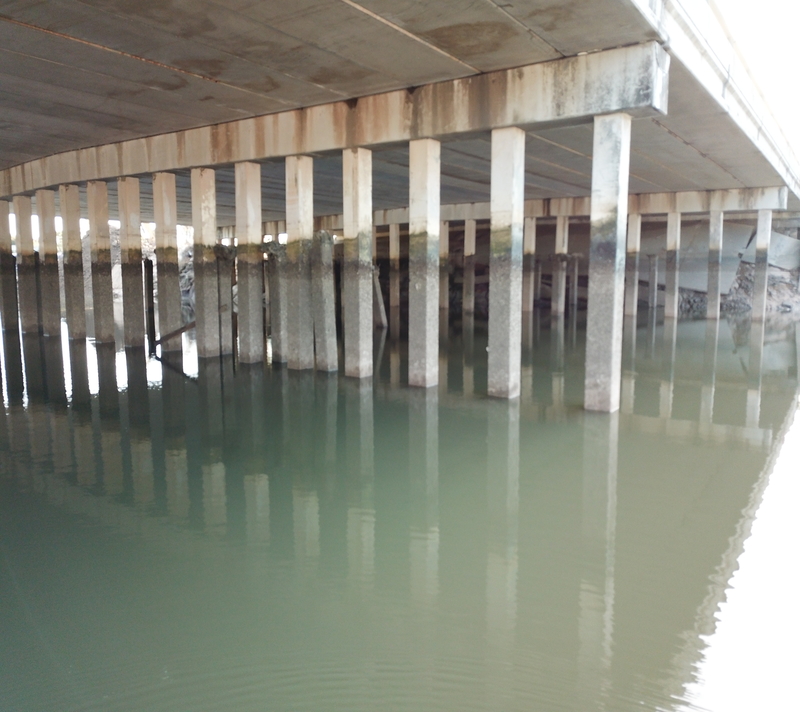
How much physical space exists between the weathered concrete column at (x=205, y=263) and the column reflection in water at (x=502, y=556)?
22.0 feet

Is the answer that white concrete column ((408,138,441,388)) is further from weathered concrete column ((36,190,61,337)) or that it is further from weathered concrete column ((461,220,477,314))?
weathered concrete column ((461,220,477,314))

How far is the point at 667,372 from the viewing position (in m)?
11.6

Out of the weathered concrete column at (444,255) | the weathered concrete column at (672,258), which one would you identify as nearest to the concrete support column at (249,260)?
the weathered concrete column at (444,255)

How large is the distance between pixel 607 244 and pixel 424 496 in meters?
3.94

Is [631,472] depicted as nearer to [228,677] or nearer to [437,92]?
[228,677]

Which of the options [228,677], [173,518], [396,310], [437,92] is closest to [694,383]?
[437,92]

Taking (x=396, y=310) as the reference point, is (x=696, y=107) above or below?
above

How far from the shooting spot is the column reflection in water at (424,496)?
3.90m

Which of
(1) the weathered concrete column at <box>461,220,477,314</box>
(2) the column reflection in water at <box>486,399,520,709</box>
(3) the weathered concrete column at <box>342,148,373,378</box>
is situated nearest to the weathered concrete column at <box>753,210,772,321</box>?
(1) the weathered concrete column at <box>461,220,477,314</box>

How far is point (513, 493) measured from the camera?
5449 mm

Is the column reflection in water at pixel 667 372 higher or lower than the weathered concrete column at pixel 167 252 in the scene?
lower

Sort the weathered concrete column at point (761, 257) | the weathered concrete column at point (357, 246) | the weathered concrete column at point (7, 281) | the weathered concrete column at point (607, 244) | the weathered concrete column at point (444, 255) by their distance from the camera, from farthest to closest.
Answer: the weathered concrete column at point (444, 255) < the weathered concrete column at point (761, 257) < the weathered concrete column at point (7, 281) < the weathered concrete column at point (357, 246) < the weathered concrete column at point (607, 244)

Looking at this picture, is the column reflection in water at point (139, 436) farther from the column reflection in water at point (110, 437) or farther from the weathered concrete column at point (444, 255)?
the weathered concrete column at point (444, 255)

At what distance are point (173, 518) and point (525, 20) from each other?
5493mm
